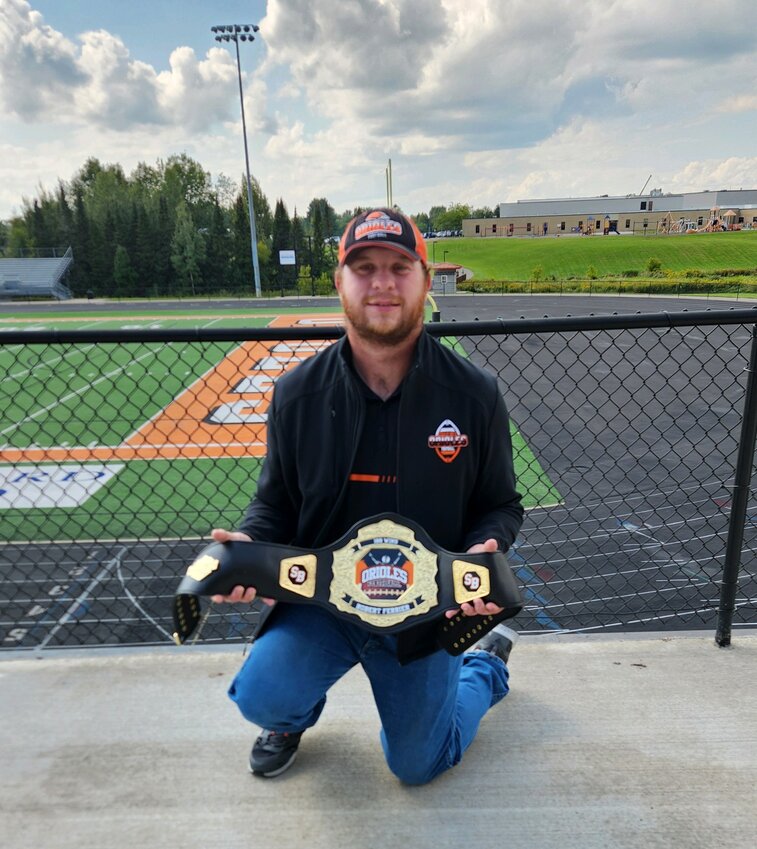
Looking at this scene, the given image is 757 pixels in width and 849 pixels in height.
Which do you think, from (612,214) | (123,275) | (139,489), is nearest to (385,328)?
(139,489)

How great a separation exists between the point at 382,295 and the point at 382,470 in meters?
0.45

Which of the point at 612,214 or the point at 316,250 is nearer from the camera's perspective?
the point at 316,250

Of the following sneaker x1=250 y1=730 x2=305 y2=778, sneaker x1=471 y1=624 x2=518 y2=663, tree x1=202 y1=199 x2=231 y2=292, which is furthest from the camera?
tree x1=202 y1=199 x2=231 y2=292

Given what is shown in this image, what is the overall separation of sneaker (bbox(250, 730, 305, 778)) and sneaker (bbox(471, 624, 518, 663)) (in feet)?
2.13

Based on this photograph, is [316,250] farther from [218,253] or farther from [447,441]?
[447,441]

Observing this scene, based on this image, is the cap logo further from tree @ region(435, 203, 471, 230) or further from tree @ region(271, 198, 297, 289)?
tree @ region(435, 203, 471, 230)

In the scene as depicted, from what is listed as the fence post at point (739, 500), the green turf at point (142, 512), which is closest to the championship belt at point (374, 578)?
the fence post at point (739, 500)

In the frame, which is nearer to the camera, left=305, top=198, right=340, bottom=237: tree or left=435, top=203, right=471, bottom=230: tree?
left=305, top=198, right=340, bottom=237: tree

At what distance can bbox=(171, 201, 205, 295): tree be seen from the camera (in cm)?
4662

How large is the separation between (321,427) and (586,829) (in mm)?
1213

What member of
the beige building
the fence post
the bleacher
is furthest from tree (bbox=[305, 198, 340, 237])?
the fence post

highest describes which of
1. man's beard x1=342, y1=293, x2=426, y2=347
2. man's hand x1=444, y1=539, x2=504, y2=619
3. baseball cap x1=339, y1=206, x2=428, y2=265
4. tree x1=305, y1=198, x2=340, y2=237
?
tree x1=305, y1=198, x2=340, y2=237

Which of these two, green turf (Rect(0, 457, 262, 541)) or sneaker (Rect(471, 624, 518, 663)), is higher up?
sneaker (Rect(471, 624, 518, 663))

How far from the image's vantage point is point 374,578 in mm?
1424
